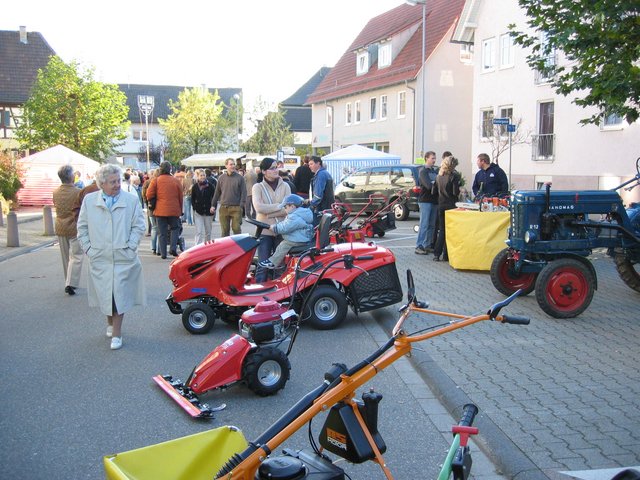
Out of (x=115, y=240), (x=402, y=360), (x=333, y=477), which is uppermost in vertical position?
(x=115, y=240)

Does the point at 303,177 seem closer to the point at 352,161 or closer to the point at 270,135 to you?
the point at 352,161

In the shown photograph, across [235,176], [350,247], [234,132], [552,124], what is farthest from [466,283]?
[234,132]

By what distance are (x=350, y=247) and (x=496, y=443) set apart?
4.18 m

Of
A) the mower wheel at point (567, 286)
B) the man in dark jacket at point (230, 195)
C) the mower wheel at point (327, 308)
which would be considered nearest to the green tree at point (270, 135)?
the man in dark jacket at point (230, 195)

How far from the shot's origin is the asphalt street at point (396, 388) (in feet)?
14.3

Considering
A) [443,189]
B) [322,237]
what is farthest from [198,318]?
[443,189]

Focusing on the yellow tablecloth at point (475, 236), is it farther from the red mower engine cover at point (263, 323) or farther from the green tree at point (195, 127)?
the green tree at point (195, 127)

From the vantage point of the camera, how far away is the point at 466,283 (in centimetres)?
1058

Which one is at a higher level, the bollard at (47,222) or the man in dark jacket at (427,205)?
the man in dark jacket at (427,205)

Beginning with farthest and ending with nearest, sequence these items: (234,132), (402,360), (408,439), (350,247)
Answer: (234,132)
(350,247)
(402,360)
(408,439)

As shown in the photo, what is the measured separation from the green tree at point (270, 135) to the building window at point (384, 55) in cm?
2227

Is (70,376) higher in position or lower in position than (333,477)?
lower

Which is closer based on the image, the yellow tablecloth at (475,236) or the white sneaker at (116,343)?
the white sneaker at (116,343)

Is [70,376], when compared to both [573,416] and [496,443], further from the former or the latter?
[573,416]
